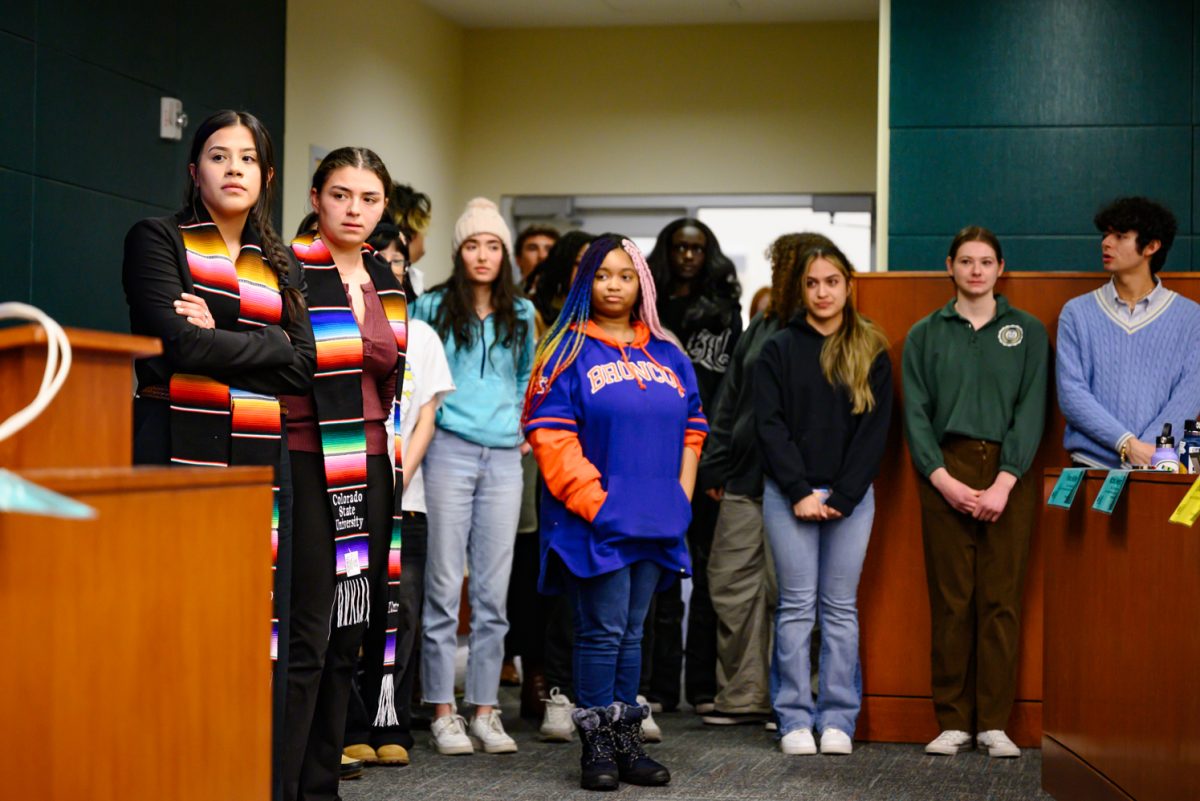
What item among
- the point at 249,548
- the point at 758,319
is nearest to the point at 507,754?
the point at 758,319

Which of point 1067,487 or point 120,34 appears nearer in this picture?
point 1067,487

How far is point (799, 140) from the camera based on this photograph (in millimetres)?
8422

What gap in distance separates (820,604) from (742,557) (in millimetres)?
421

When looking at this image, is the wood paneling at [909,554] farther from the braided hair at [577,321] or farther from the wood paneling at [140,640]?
the wood paneling at [140,640]

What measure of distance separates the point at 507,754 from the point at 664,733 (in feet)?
1.87

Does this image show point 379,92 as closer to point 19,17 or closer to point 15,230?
point 19,17

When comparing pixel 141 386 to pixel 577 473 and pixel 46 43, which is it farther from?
pixel 46 43

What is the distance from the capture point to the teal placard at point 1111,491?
280 cm

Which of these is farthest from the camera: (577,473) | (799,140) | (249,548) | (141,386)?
(799,140)

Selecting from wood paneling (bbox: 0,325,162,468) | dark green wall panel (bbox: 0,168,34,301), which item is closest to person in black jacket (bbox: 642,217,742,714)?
dark green wall panel (bbox: 0,168,34,301)

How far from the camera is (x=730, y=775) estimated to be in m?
3.55

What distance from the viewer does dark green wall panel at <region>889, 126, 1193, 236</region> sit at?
529 cm

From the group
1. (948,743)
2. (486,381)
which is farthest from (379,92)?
(948,743)

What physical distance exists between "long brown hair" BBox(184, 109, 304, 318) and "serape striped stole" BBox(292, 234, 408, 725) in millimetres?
149
